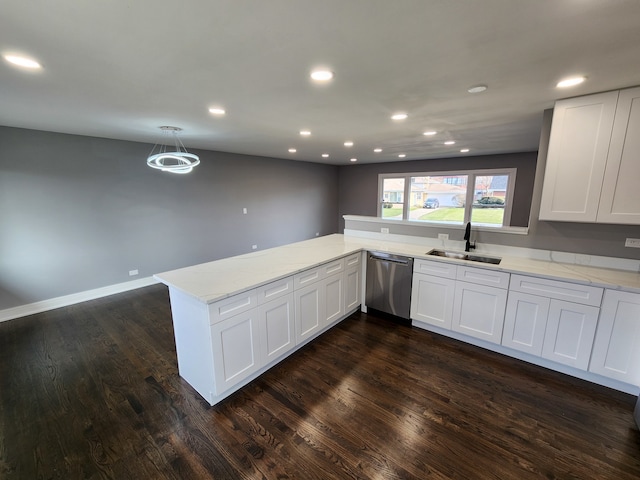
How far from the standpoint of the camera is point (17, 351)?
8.91ft

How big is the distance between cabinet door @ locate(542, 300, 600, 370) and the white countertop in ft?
0.84

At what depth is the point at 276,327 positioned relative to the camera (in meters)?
2.39

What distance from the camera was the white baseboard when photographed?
339 cm

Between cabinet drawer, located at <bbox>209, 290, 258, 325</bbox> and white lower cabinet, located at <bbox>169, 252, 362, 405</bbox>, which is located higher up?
cabinet drawer, located at <bbox>209, 290, 258, 325</bbox>

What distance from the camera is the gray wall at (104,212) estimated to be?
332cm

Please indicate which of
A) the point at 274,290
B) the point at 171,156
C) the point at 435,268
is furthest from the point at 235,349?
the point at 171,156

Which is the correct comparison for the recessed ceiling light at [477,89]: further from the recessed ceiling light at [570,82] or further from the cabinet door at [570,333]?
the cabinet door at [570,333]

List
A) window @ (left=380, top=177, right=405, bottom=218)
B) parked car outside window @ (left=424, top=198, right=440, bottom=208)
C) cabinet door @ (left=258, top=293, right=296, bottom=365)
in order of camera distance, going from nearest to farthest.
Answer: cabinet door @ (left=258, top=293, right=296, bottom=365) < parked car outside window @ (left=424, top=198, right=440, bottom=208) < window @ (left=380, top=177, right=405, bottom=218)

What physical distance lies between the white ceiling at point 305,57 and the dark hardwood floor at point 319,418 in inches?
94.0

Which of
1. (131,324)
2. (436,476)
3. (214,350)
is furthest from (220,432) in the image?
(131,324)

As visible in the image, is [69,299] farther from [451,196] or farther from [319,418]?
[451,196]

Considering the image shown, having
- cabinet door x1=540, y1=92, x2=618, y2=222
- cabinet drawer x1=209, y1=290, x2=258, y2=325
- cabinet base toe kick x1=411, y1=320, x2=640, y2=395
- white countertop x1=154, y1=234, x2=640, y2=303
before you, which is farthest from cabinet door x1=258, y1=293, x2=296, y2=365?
cabinet door x1=540, y1=92, x2=618, y2=222

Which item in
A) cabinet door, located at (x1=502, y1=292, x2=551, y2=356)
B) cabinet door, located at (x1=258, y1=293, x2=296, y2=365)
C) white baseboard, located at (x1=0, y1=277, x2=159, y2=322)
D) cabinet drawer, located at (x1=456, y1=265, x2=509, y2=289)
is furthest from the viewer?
white baseboard, located at (x1=0, y1=277, x2=159, y2=322)

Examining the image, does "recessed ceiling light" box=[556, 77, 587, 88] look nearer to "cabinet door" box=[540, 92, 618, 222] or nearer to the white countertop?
"cabinet door" box=[540, 92, 618, 222]
